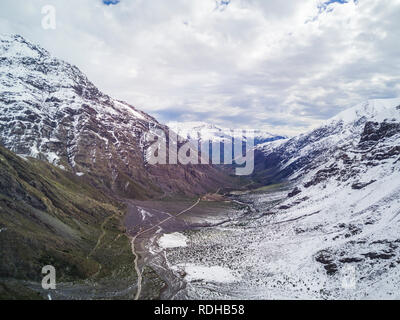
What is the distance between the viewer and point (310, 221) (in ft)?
335

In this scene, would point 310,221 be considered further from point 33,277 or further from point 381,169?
point 33,277

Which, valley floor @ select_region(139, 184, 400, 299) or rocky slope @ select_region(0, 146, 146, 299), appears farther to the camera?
rocky slope @ select_region(0, 146, 146, 299)

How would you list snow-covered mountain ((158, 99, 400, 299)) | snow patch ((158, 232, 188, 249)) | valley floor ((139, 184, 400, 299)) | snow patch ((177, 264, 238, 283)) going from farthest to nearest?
snow patch ((158, 232, 188, 249)) < snow patch ((177, 264, 238, 283)) < snow-covered mountain ((158, 99, 400, 299)) < valley floor ((139, 184, 400, 299))

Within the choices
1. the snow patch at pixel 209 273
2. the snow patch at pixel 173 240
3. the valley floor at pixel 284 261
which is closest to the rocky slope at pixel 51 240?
the valley floor at pixel 284 261

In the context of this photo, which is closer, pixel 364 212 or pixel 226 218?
pixel 364 212

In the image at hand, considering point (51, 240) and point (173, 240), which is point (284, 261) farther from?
point (51, 240)

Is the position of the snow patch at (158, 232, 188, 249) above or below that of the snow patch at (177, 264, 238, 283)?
above

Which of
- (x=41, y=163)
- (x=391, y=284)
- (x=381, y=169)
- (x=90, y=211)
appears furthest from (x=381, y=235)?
(x=41, y=163)

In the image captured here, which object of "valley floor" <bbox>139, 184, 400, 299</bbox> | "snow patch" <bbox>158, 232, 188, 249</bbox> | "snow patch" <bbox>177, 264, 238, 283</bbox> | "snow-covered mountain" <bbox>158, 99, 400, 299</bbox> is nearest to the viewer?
"valley floor" <bbox>139, 184, 400, 299</bbox>

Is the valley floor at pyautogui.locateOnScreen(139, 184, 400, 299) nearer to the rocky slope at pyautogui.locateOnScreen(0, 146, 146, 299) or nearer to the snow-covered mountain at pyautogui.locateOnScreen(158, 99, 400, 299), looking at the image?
the snow-covered mountain at pyautogui.locateOnScreen(158, 99, 400, 299)

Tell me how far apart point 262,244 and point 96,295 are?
57.5 meters

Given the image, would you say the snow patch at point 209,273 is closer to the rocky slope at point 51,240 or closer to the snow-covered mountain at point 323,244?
the snow-covered mountain at point 323,244

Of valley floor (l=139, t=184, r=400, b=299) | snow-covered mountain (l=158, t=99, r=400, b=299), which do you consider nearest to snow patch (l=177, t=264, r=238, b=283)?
valley floor (l=139, t=184, r=400, b=299)

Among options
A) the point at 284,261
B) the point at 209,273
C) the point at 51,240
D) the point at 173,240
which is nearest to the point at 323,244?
the point at 284,261
